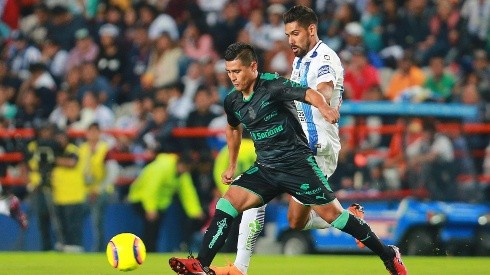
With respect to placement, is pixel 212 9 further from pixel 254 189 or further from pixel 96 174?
pixel 254 189

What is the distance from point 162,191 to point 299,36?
7621 millimetres

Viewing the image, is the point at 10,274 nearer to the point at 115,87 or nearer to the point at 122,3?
the point at 115,87

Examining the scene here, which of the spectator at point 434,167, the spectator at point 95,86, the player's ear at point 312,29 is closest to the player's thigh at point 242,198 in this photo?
the player's ear at point 312,29

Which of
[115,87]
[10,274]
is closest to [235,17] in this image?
[115,87]

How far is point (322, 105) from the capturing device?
29.2 ft

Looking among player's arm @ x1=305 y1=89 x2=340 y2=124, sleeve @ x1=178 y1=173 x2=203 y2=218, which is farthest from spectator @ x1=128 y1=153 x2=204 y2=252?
player's arm @ x1=305 y1=89 x2=340 y2=124

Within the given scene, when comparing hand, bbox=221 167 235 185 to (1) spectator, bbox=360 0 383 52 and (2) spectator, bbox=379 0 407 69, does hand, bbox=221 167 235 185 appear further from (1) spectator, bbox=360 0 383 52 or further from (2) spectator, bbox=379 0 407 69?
(1) spectator, bbox=360 0 383 52

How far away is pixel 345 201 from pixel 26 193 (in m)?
5.20

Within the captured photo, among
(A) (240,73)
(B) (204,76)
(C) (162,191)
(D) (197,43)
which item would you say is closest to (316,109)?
(A) (240,73)

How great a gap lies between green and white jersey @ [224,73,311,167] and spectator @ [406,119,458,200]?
679 cm

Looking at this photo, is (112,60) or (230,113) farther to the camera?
(112,60)

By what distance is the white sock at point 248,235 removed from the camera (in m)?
10.1

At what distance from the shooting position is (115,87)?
828 inches

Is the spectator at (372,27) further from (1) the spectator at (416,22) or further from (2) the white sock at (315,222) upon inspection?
(2) the white sock at (315,222)
